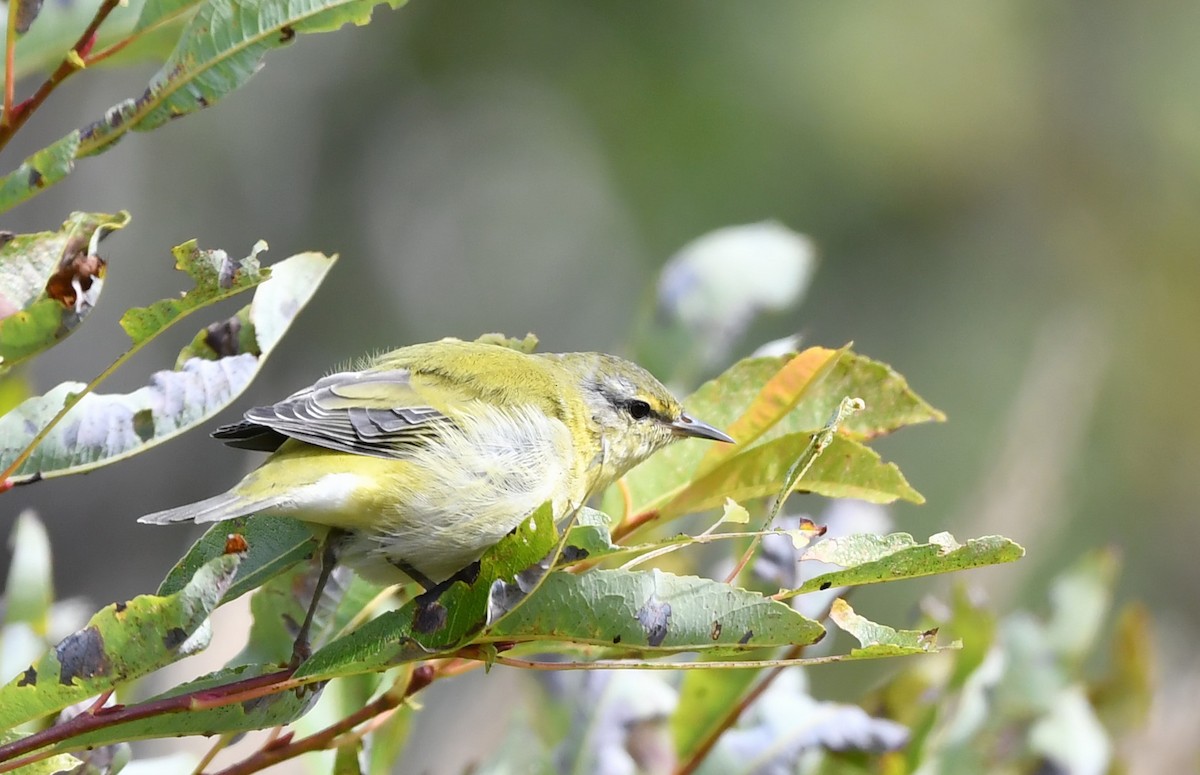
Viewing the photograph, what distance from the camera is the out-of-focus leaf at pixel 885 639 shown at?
1.39 m

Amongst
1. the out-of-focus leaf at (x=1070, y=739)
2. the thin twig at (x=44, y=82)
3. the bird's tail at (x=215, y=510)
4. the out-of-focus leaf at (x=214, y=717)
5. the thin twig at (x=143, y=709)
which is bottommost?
the out-of-focus leaf at (x=1070, y=739)

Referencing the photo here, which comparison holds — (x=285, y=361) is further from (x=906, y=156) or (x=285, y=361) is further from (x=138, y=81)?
(x=906, y=156)

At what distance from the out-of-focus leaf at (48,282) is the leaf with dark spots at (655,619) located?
746 millimetres

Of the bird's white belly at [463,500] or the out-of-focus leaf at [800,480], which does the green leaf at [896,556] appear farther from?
the bird's white belly at [463,500]

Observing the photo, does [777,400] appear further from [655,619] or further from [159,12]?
[159,12]

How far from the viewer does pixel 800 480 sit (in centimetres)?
178

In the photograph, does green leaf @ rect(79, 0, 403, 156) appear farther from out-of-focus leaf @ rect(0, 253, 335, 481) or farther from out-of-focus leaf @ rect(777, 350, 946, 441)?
out-of-focus leaf @ rect(777, 350, 946, 441)

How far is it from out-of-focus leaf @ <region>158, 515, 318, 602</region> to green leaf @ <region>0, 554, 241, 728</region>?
25cm

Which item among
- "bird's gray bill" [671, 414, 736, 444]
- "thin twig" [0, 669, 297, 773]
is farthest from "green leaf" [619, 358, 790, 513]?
"thin twig" [0, 669, 297, 773]

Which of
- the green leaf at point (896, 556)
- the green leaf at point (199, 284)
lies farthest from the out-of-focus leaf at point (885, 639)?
the green leaf at point (199, 284)

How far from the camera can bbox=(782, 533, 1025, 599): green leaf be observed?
1383mm

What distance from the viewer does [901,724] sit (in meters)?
2.38

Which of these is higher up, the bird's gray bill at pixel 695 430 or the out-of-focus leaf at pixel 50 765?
the bird's gray bill at pixel 695 430

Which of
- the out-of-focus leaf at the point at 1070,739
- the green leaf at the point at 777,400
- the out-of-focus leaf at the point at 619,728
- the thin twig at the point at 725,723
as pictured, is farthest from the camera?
the out-of-focus leaf at the point at 1070,739
